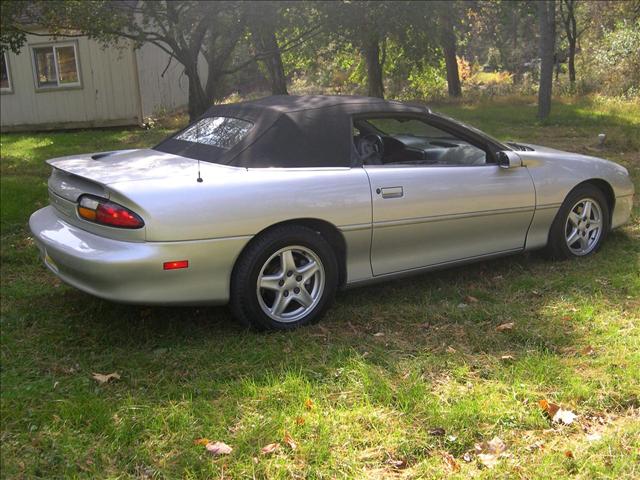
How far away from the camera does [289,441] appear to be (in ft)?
9.34

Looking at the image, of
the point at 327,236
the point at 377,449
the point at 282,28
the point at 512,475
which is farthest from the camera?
the point at 282,28

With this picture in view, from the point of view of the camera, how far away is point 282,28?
11344mm

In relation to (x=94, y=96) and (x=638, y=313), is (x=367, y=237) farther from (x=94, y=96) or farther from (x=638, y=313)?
(x=94, y=96)

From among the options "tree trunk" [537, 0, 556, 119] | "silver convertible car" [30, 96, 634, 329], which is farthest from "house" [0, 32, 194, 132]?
"silver convertible car" [30, 96, 634, 329]

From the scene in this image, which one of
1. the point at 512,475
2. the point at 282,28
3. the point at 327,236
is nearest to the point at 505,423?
the point at 512,475

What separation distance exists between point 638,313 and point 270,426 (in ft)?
8.43

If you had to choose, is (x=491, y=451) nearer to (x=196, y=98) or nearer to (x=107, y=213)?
(x=107, y=213)

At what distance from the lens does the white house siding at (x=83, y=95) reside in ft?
56.3

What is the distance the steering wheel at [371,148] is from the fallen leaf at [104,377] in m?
2.16

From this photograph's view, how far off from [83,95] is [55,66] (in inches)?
43.2

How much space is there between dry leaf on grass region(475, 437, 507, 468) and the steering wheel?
7.51 ft

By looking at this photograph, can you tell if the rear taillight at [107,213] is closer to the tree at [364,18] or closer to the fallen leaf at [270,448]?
the fallen leaf at [270,448]

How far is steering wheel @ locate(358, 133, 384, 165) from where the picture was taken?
470cm

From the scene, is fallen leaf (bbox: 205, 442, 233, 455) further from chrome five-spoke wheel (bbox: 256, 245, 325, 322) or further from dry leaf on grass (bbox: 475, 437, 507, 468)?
chrome five-spoke wheel (bbox: 256, 245, 325, 322)
